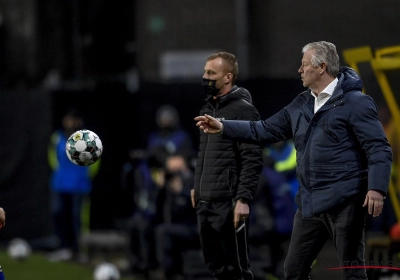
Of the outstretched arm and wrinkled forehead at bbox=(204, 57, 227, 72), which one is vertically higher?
wrinkled forehead at bbox=(204, 57, 227, 72)

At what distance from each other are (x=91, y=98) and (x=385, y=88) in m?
7.73

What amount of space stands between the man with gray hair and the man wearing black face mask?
→ 875mm

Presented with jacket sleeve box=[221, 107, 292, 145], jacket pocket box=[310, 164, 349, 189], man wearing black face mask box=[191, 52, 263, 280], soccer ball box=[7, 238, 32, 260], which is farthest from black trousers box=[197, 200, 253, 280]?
soccer ball box=[7, 238, 32, 260]

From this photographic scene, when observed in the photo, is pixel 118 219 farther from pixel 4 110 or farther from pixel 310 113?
pixel 310 113

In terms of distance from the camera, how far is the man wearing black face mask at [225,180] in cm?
746

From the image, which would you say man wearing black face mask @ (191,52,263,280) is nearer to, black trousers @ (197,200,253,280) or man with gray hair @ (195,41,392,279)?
black trousers @ (197,200,253,280)

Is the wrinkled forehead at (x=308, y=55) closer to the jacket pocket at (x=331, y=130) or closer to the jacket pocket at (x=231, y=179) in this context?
the jacket pocket at (x=331, y=130)

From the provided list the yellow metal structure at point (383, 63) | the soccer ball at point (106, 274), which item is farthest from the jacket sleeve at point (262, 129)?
the soccer ball at point (106, 274)

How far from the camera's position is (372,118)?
6.32 meters

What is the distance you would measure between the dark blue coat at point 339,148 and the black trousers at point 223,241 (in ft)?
3.62

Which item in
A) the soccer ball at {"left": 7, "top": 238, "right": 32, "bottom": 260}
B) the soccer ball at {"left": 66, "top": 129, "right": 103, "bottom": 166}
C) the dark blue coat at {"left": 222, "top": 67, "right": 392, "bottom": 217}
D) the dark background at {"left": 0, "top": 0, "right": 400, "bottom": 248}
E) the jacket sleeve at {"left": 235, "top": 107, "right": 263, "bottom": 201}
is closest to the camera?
the dark blue coat at {"left": 222, "top": 67, "right": 392, "bottom": 217}

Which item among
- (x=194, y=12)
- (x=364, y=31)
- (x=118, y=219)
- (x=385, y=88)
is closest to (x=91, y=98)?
(x=118, y=219)

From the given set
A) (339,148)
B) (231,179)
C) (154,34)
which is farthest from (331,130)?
(154,34)

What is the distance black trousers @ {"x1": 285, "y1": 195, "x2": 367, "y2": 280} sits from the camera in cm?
636
